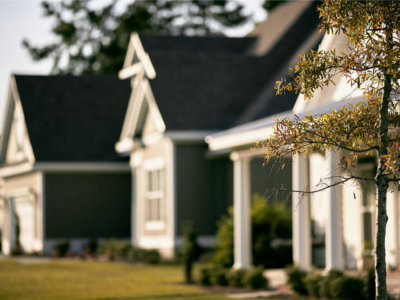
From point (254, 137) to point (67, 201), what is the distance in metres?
16.8

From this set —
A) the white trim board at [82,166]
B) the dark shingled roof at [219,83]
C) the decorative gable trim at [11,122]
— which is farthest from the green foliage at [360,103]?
the decorative gable trim at [11,122]

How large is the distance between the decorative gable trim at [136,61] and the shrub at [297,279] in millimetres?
12433

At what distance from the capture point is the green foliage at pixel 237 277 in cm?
1764

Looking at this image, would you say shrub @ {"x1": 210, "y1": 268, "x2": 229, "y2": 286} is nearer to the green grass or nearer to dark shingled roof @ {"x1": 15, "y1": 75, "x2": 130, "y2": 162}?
the green grass

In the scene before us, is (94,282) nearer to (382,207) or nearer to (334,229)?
(334,229)

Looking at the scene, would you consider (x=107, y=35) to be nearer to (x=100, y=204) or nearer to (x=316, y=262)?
(x=100, y=204)

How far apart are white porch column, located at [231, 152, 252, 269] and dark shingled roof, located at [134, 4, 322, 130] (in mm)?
6256

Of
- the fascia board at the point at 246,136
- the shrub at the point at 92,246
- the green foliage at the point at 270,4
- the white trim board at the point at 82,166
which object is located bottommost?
the shrub at the point at 92,246

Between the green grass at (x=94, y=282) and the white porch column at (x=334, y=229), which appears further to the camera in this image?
the green grass at (x=94, y=282)

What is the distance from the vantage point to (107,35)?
50094 mm

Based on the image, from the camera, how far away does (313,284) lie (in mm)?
15031

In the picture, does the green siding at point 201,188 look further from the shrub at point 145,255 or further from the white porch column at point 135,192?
the white porch column at point 135,192

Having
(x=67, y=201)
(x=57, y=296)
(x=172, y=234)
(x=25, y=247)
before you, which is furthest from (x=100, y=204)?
(x=57, y=296)

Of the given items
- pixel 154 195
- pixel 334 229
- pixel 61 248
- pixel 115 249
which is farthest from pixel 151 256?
pixel 334 229
